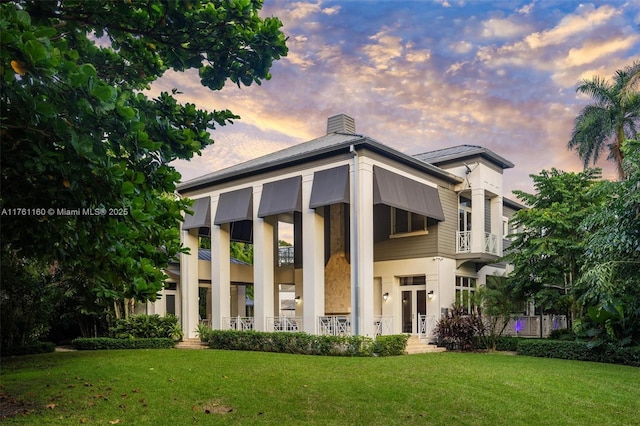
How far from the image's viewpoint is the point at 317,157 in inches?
648

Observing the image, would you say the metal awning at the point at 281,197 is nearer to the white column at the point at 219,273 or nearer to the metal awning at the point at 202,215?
the white column at the point at 219,273

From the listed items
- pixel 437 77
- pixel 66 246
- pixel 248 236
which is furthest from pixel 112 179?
pixel 248 236

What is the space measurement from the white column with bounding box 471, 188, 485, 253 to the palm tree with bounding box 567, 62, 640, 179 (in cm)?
1053

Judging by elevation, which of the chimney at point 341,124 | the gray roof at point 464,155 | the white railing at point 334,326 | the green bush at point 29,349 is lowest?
the green bush at point 29,349

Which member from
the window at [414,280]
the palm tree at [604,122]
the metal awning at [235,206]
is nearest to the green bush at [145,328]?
the metal awning at [235,206]

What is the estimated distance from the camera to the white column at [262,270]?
58.3 feet

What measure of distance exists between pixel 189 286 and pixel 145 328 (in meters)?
2.69

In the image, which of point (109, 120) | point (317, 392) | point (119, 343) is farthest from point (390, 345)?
point (109, 120)

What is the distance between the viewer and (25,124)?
181 inches

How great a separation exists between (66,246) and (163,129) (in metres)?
1.83

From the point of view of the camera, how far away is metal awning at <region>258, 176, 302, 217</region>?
16844 millimetres

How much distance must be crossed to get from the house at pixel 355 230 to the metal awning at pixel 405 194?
Result: 0.04 m

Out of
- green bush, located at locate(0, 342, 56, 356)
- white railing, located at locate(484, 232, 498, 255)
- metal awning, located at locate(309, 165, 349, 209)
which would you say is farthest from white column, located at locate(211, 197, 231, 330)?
white railing, located at locate(484, 232, 498, 255)

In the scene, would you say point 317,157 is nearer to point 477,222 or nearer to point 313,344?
point 313,344
